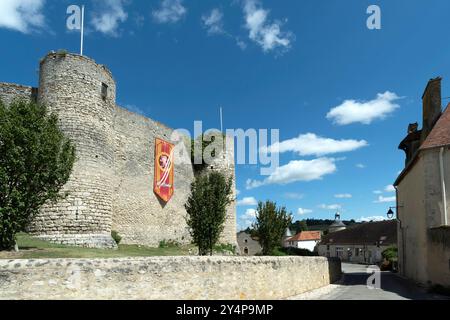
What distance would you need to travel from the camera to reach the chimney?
1942 cm

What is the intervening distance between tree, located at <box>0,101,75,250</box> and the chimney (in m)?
17.2

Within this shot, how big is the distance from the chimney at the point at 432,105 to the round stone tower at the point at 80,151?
16.4 metres

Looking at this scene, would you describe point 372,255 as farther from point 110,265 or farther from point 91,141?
point 110,265

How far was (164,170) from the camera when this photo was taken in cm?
2698

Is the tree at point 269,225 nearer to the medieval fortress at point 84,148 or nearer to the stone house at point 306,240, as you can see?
the medieval fortress at point 84,148

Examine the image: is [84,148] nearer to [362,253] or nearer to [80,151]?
[80,151]

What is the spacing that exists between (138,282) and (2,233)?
5.67 m

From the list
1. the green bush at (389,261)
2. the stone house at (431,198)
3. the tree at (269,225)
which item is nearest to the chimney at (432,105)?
the stone house at (431,198)

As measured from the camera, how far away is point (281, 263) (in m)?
13.2

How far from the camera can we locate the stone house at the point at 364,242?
4647 cm

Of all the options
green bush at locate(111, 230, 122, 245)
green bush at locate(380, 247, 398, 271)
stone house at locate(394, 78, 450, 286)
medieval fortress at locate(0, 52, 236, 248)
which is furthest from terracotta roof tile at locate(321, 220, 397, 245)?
medieval fortress at locate(0, 52, 236, 248)

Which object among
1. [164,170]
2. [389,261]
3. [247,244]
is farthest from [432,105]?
[247,244]

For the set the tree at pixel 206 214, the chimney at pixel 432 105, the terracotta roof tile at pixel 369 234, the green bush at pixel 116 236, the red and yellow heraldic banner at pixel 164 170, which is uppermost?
the chimney at pixel 432 105
